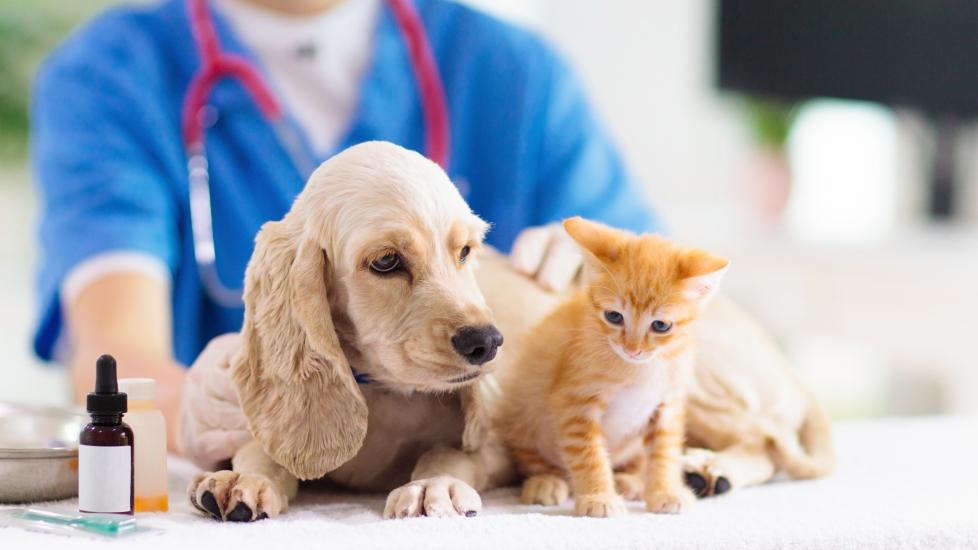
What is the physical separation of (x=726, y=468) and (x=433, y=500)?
12.4 inches

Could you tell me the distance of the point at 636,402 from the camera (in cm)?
91

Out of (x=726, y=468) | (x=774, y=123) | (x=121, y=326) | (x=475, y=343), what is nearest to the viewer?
(x=475, y=343)

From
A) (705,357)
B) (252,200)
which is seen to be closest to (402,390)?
(705,357)

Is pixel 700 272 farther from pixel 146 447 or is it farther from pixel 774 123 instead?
pixel 774 123

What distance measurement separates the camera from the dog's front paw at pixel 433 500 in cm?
84

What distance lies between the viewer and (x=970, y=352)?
8.59 feet

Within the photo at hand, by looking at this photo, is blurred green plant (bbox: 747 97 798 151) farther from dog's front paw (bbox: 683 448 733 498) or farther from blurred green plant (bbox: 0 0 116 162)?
dog's front paw (bbox: 683 448 733 498)

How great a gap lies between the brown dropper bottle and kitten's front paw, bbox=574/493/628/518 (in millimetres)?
352

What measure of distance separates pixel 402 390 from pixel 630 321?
0.64 ft

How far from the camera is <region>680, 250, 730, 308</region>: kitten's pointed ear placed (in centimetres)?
84

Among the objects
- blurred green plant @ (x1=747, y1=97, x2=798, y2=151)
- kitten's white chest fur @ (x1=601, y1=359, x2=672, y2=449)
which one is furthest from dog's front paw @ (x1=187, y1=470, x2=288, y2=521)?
blurred green plant @ (x1=747, y1=97, x2=798, y2=151)

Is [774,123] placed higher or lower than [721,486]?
higher

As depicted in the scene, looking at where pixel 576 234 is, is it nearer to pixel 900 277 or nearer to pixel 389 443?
pixel 389 443

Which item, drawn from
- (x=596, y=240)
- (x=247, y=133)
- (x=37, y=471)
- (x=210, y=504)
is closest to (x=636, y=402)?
(x=596, y=240)
